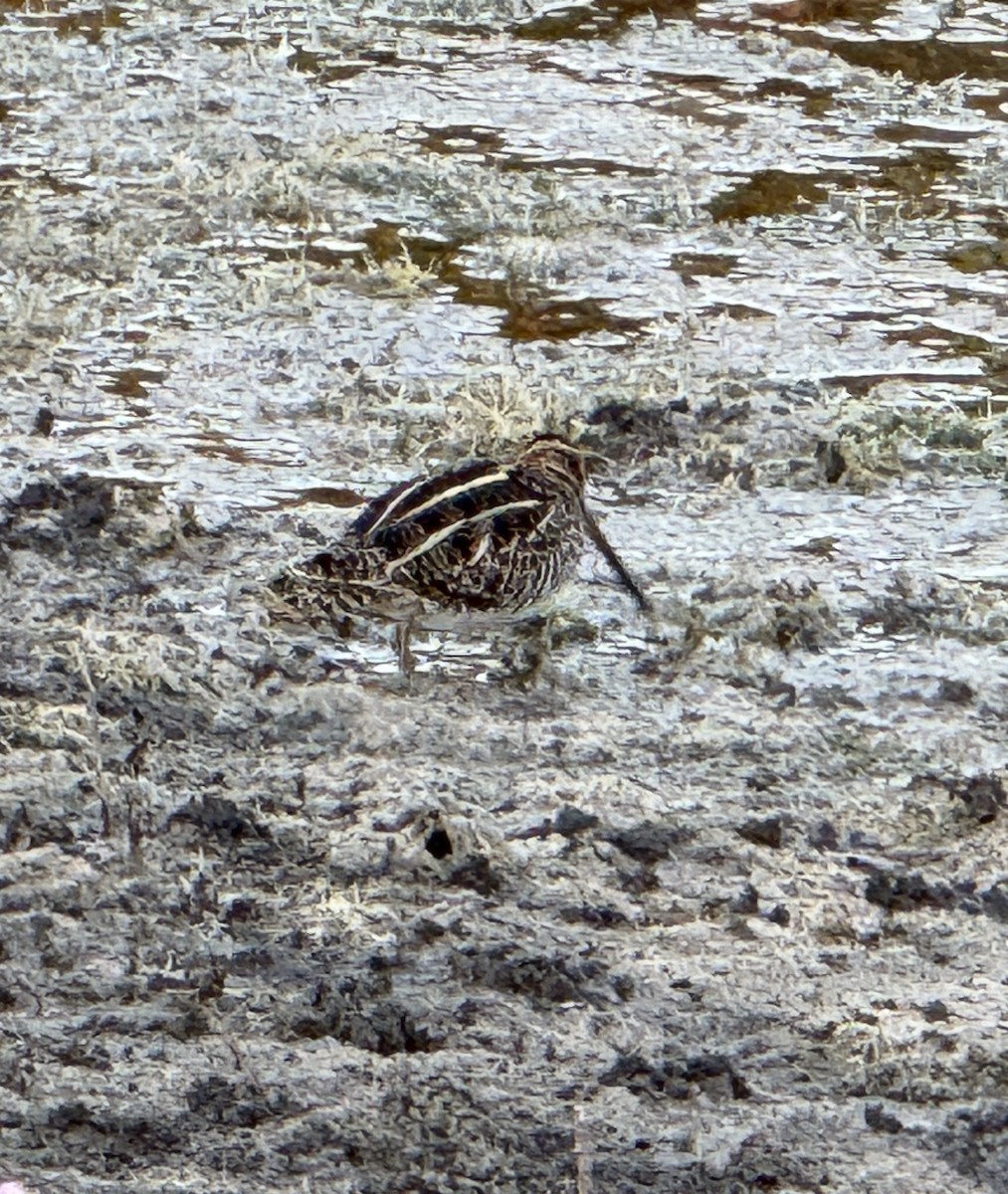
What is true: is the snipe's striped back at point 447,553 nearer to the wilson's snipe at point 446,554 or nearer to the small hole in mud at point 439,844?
the wilson's snipe at point 446,554

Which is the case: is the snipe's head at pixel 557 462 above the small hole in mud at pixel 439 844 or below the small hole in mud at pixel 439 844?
above

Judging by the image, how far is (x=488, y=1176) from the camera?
259 centimetres

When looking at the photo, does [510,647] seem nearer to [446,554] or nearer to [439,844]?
[446,554]

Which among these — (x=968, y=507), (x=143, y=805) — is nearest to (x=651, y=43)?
(x=968, y=507)

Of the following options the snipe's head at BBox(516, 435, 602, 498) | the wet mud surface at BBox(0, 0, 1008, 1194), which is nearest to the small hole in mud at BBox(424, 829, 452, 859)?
the wet mud surface at BBox(0, 0, 1008, 1194)

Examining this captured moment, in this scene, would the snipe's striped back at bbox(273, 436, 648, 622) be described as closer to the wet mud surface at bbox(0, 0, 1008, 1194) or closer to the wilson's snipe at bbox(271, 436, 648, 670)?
the wilson's snipe at bbox(271, 436, 648, 670)

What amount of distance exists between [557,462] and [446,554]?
443 mm

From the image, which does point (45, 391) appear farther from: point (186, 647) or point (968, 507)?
point (968, 507)

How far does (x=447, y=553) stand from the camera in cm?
339

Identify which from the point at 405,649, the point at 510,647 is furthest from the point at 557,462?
the point at 405,649

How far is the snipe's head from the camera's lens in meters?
3.68

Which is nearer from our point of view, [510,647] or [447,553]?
[447,553]

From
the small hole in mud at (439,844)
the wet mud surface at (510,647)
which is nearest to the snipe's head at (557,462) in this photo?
the wet mud surface at (510,647)

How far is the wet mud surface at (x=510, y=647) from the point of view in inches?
106
